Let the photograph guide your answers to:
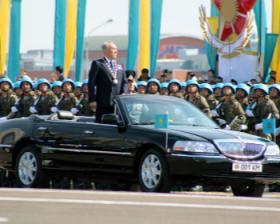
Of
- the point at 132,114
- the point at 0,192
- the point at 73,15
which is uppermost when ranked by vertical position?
the point at 73,15

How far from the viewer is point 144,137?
14984 millimetres

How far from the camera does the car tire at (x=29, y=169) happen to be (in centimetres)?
1659

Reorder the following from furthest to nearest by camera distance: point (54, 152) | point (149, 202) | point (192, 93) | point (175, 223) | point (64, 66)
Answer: point (64, 66) < point (192, 93) < point (54, 152) < point (149, 202) < point (175, 223)

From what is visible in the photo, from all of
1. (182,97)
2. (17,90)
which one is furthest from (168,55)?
(182,97)

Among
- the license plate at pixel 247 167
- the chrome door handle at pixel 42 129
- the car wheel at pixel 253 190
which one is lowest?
the car wheel at pixel 253 190

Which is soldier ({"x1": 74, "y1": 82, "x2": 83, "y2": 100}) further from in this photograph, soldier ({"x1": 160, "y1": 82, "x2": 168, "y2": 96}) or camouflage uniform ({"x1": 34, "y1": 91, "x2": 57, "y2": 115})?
soldier ({"x1": 160, "y1": 82, "x2": 168, "y2": 96})

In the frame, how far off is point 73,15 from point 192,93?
36.5ft

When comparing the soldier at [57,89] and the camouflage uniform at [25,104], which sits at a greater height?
the soldier at [57,89]

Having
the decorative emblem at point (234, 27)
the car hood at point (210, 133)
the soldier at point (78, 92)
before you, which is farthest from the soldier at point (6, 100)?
the car hood at point (210, 133)

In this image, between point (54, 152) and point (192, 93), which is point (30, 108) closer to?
point (192, 93)

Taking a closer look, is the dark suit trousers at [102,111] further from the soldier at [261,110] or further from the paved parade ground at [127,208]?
the soldier at [261,110]

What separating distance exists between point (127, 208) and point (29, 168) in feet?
17.6

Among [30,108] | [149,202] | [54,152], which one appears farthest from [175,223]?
[30,108]

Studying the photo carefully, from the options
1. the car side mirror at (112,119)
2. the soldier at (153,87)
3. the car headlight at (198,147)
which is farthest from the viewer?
the soldier at (153,87)
